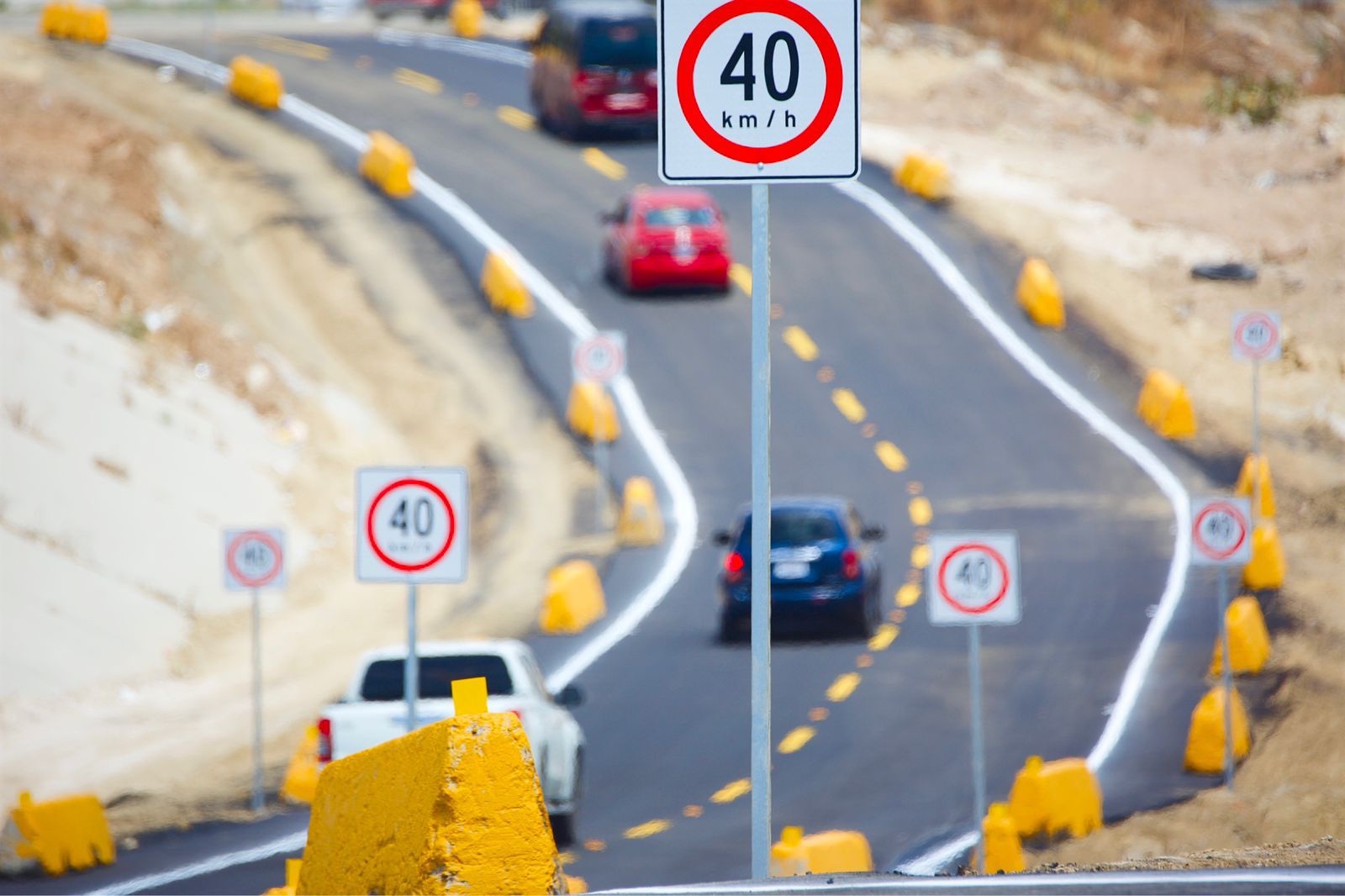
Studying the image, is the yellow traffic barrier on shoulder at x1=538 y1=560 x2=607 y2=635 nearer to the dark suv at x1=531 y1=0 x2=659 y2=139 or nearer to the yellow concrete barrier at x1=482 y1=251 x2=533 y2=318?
the yellow concrete barrier at x1=482 y1=251 x2=533 y2=318

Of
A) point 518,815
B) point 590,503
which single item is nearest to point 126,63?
point 590,503

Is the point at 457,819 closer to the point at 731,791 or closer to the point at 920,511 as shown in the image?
the point at 731,791

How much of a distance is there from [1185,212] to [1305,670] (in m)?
21.2

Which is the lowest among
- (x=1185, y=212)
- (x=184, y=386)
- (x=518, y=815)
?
(x=518, y=815)

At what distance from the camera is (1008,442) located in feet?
101

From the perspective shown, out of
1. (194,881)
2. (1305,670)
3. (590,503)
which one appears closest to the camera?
(194,881)

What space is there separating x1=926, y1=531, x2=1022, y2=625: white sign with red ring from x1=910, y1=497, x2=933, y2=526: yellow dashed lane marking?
1235 centimetres

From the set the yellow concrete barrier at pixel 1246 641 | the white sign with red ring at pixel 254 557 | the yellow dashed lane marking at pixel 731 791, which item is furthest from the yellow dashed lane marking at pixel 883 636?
the white sign with red ring at pixel 254 557

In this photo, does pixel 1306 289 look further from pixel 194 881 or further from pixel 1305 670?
pixel 194 881

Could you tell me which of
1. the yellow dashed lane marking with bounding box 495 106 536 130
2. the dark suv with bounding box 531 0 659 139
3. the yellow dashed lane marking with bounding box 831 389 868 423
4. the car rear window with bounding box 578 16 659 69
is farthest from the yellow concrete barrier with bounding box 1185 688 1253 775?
the yellow dashed lane marking with bounding box 495 106 536 130

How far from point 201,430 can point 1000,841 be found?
17.8 m

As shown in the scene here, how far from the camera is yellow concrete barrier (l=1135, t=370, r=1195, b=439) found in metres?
30.9

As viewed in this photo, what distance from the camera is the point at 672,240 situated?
35.3m

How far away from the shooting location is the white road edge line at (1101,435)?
1923cm
